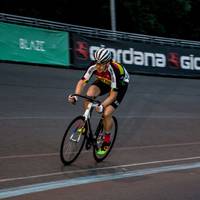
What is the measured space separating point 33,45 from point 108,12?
15.3m

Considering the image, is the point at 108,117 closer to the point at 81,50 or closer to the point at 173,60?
the point at 81,50

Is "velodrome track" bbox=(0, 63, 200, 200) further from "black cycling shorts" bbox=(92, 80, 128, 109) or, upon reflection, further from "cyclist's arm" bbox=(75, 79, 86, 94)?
"cyclist's arm" bbox=(75, 79, 86, 94)

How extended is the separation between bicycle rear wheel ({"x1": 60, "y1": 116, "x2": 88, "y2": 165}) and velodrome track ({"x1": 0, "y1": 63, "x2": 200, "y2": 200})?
0.17 meters

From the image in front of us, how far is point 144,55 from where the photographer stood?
2445cm

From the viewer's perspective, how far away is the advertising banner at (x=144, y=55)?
74.0 ft

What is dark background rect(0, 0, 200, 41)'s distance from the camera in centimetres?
3328

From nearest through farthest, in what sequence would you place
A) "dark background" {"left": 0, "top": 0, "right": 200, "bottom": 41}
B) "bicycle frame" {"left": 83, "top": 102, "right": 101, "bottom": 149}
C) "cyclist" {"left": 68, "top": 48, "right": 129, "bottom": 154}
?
"bicycle frame" {"left": 83, "top": 102, "right": 101, "bottom": 149}, "cyclist" {"left": 68, "top": 48, "right": 129, "bottom": 154}, "dark background" {"left": 0, "top": 0, "right": 200, "bottom": 41}

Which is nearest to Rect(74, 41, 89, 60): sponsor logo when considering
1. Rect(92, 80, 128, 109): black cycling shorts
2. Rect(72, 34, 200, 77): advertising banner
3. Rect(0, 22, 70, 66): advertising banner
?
Rect(72, 34, 200, 77): advertising banner

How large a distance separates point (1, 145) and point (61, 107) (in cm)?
497

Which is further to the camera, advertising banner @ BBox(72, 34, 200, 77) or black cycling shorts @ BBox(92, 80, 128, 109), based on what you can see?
advertising banner @ BBox(72, 34, 200, 77)

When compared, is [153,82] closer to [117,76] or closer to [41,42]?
[41,42]

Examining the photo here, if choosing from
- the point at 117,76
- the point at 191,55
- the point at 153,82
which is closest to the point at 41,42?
the point at 153,82

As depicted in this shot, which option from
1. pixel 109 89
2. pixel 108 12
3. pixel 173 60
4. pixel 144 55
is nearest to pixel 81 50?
pixel 144 55

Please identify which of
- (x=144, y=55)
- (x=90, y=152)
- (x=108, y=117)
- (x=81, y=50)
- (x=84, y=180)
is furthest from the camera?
(x=144, y=55)
